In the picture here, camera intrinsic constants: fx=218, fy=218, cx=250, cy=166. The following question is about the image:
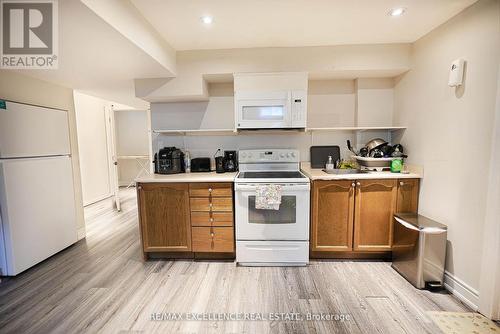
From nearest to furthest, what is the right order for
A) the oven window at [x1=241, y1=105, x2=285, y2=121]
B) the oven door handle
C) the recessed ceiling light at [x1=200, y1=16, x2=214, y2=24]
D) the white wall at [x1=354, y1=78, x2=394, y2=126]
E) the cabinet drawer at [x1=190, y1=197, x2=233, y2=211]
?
the recessed ceiling light at [x1=200, y1=16, x2=214, y2=24], the oven door handle, the cabinet drawer at [x1=190, y1=197, x2=233, y2=211], the oven window at [x1=241, y1=105, x2=285, y2=121], the white wall at [x1=354, y1=78, x2=394, y2=126]

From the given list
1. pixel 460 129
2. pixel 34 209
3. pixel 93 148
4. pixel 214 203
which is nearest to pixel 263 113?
pixel 214 203

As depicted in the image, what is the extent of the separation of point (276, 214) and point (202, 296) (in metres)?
0.96

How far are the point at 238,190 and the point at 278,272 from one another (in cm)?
89

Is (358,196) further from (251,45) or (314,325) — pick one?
(251,45)

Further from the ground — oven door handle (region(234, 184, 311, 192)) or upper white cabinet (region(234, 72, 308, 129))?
upper white cabinet (region(234, 72, 308, 129))

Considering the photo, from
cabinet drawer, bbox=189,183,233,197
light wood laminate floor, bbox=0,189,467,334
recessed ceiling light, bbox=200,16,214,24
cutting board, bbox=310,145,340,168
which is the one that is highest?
recessed ceiling light, bbox=200,16,214,24

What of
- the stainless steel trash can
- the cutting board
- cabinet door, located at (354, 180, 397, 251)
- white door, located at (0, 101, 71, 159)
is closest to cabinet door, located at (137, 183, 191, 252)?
white door, located at (0, 101, 71, 159)

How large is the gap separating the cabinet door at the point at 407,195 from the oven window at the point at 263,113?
1.38 metres

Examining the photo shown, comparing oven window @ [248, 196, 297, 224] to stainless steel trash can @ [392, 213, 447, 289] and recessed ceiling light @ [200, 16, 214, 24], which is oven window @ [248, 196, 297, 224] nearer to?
stainless steel trash can @ [392, 213, 447, 289]

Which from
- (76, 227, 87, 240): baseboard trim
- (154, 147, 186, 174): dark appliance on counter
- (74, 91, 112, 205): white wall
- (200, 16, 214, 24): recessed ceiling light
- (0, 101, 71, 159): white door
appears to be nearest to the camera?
(200, 16, 214, 24): recessed ceiling light

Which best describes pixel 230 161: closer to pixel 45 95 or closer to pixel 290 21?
pixel 290 21

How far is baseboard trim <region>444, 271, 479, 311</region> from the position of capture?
1629 mm

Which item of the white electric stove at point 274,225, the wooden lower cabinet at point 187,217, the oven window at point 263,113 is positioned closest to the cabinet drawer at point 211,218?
the wooden lower cabinet at point 187,217

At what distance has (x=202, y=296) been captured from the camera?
5.95ft
